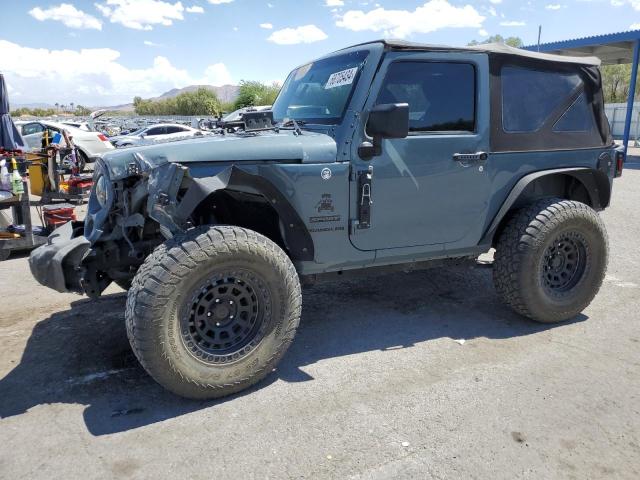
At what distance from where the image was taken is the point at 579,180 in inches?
182

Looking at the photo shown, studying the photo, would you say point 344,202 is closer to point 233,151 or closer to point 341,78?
point 233,151

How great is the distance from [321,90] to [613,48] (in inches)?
827

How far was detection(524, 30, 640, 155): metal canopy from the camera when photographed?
18.3m

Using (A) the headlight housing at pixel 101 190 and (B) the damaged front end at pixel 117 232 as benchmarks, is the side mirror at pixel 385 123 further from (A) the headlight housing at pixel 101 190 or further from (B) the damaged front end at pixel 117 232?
(A) the headlight housing at pixel 101 190

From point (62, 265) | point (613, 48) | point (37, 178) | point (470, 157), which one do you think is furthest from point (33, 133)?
point (613, 48)

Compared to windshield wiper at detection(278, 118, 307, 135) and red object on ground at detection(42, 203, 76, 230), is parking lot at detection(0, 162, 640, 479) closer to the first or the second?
windshield wiper at detection(278, 118, 307, 135)

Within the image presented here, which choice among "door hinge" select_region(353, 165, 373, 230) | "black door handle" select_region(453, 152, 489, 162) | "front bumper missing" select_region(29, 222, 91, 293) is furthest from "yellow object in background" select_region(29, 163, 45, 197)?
"black door handle" select_region(453, 152, 489, 162)

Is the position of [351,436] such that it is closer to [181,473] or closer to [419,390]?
[419,390]

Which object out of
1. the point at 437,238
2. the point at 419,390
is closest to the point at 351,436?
the point at 419,390

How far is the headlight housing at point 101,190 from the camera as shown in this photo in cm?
370

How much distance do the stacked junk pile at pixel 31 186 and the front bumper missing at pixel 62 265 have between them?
3349 millimetres

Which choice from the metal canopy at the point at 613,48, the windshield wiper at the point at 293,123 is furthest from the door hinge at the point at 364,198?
the metal canopy at the point at 613,48

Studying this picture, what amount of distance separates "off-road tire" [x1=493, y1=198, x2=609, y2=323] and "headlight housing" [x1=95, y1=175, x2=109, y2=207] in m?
3.06

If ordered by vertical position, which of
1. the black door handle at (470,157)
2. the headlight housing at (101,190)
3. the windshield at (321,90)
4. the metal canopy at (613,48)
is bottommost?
the headlight housing at (101,190)
